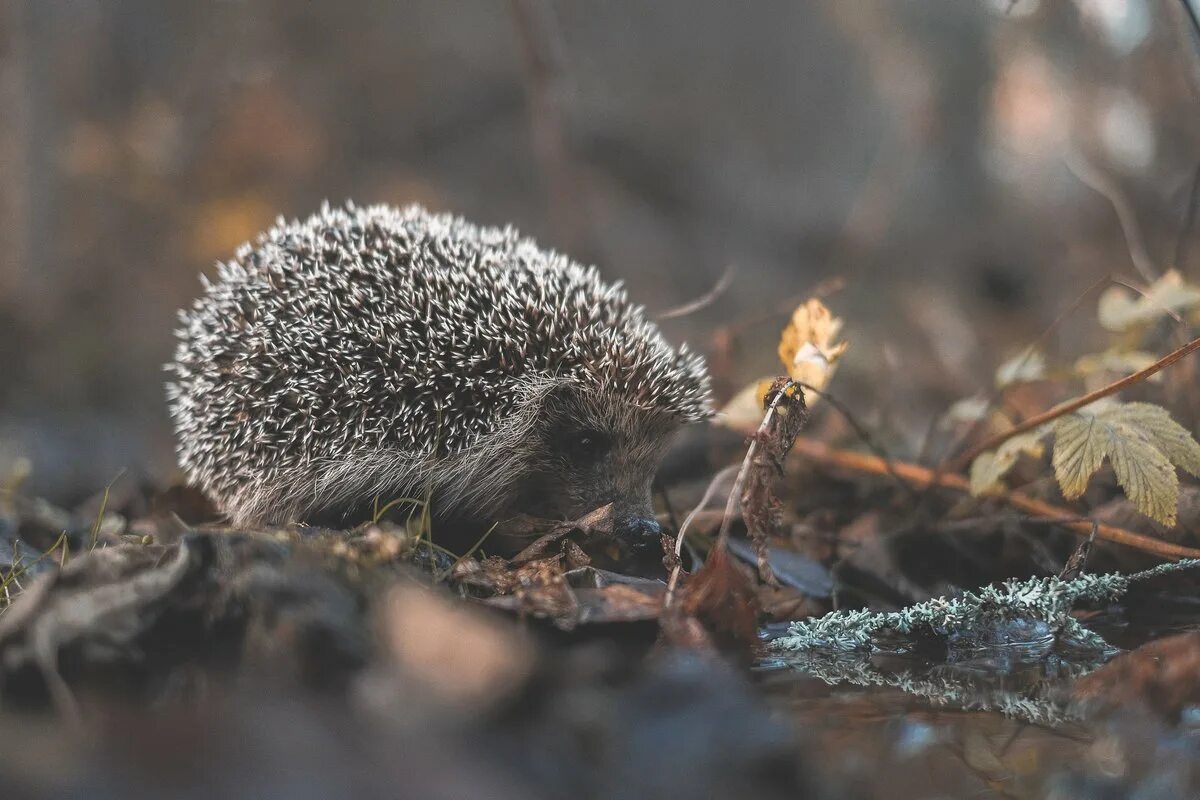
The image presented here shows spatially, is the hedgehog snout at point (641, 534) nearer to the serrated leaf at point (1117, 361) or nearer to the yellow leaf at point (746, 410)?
the yellow leaf at point (746, 410)

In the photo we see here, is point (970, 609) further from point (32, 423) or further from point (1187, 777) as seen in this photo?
point (32, 423)

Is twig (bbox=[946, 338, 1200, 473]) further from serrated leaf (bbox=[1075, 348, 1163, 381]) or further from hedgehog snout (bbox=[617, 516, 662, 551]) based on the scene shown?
hedgehog snout (bbox=[617, 516, 662, 551])

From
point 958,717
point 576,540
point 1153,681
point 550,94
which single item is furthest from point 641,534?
point 550,94

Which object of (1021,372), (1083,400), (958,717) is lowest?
(958,717)

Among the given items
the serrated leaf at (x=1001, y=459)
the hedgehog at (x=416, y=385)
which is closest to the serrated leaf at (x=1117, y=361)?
the serrated leaf at (x=1001, y=459)

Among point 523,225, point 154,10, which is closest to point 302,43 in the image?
point 154,10

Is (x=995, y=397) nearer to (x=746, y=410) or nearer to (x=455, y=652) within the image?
(x=746, y=410)
